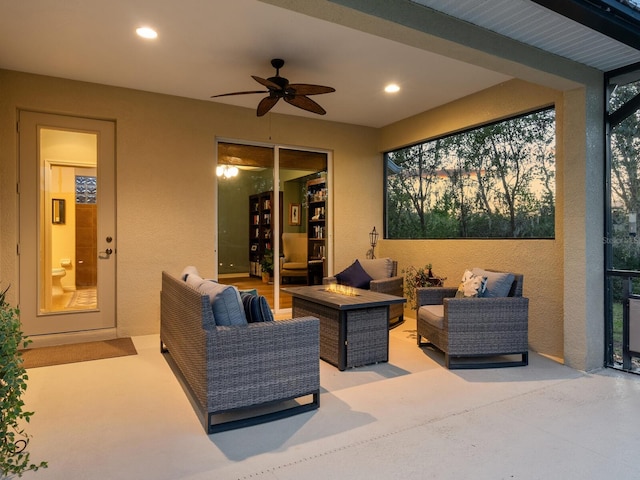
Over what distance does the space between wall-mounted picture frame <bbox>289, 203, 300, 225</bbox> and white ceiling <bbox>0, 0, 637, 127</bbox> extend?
161 cm

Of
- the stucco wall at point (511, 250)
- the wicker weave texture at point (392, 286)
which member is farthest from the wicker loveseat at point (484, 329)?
the wicker weave texture at point (392, 286)

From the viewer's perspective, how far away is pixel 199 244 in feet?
17.5

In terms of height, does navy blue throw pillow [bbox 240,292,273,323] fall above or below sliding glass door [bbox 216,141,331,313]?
below

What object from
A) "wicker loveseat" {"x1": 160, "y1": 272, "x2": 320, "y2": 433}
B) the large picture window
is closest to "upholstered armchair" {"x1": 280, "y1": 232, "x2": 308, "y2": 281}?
the large picture window

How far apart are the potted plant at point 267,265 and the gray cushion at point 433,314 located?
238 centimetres

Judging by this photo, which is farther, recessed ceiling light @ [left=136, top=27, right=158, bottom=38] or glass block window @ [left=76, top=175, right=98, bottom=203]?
glass block window @ [left=76, top=175, right=98, bottom=203]

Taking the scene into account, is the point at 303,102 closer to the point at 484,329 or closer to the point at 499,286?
the point at 499,286

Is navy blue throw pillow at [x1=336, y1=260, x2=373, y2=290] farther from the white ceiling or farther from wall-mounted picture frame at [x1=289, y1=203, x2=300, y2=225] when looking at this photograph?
the white ceiling

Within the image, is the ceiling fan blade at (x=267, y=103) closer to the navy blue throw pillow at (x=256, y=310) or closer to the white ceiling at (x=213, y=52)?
the white ceiling at (x=213, y=52)

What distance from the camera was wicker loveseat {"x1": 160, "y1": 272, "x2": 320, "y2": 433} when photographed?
2.56 metres

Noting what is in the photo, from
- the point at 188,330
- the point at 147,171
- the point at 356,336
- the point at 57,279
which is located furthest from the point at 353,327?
the point at 57,279

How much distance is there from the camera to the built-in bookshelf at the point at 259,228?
5.87 metres

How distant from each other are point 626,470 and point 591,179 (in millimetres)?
2434

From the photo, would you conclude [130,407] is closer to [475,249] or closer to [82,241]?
[82,241]
